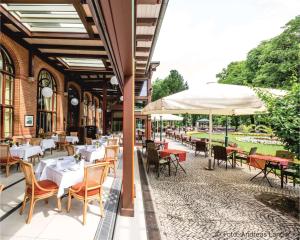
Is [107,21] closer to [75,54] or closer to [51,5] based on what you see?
[51,5]

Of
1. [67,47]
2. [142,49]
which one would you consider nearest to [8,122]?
[67,47]

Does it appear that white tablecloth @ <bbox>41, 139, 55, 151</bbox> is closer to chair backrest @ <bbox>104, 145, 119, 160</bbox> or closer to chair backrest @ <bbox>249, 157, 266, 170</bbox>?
chair backrest @ <bbox>104, 145, 119, 160</bbox>

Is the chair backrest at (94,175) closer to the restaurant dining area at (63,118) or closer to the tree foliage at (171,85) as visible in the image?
the restaurant dining area at (63,118)

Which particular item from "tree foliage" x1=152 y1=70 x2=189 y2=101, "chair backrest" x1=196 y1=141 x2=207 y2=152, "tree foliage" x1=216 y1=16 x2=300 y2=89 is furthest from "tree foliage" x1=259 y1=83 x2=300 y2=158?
"tree foliage" x1=152 y1=70 x2=189 y2=101

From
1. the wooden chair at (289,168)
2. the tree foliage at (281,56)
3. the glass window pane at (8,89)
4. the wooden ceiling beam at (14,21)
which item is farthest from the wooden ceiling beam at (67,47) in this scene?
the tree foliage at (281,56)

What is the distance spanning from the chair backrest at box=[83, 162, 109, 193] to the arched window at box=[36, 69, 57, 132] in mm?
7961

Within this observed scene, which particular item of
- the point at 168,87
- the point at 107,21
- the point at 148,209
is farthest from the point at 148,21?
the point at 168,87

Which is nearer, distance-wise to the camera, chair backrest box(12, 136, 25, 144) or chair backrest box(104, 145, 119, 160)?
chair backrest box(104, 145, 119, 160)

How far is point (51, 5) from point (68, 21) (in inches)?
38.4

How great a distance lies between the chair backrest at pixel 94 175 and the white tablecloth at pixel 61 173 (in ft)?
1.20

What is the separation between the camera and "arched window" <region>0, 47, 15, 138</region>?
25.5 feet

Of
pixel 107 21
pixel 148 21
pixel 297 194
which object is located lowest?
pixel 297 194

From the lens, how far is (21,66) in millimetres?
8398

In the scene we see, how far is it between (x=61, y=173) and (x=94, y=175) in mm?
596
